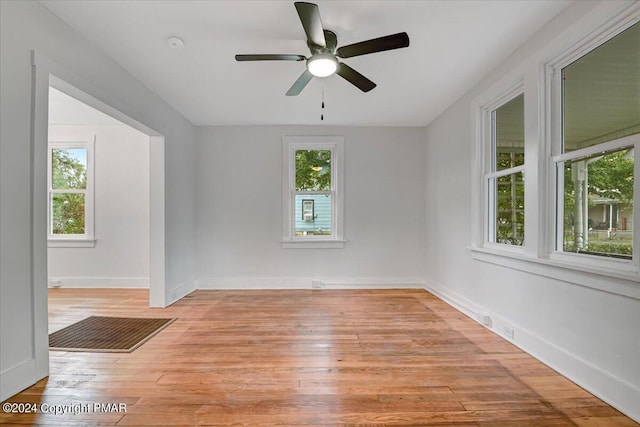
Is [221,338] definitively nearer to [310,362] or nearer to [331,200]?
[310,362]

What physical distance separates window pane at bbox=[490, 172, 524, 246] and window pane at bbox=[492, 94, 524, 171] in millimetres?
144

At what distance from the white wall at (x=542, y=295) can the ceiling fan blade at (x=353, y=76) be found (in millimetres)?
1317

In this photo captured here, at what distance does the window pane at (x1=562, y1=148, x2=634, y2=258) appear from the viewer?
1.88 m

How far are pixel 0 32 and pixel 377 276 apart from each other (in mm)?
4640

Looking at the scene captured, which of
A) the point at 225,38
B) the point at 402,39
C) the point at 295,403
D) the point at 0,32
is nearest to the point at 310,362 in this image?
the point at 295,403

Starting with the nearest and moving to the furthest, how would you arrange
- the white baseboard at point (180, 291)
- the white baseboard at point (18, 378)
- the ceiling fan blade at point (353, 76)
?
1. the white baseboard at point (18, 378)
2. the ceiling fan blade at point (353, 76)
3. the white baseboard at point (180, 291)

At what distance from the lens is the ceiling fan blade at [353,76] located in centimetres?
245

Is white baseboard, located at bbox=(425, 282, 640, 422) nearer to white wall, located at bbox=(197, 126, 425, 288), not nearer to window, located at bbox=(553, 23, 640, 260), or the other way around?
window, located at bbox=(553, 23, 640, 260)

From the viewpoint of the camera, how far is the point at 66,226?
5000 mm

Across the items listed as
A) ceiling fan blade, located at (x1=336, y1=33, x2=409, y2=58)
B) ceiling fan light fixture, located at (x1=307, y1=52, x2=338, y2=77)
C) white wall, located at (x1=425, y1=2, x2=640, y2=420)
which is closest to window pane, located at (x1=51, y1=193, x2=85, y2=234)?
ceiling fan light fixture, located at (x1=307, y1=52, x2=338, y2=77)

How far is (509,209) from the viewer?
117 inches

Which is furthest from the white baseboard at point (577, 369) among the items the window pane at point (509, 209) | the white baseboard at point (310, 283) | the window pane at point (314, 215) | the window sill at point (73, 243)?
the window sill at point (73, 243)

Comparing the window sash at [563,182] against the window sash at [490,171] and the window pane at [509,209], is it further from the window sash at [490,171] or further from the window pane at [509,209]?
the window sash at [490,171]

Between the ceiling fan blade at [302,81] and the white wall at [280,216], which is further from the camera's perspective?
the white wall at [280,216]
